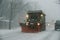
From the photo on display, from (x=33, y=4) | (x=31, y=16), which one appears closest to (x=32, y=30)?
(x=31, y=16)

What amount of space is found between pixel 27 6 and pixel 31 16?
133 feet

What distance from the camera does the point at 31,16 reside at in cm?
3275

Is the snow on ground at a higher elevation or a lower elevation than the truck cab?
lower

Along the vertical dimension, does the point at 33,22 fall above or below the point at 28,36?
above

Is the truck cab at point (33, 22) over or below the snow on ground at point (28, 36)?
over

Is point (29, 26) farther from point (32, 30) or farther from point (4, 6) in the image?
point (4, 6)

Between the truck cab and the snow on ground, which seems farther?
the truck cab

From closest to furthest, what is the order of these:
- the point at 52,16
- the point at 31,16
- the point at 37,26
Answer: the point at 37,26 < the point at 31,16 < the point at 52,16

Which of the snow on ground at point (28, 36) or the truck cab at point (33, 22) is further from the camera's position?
the truck cab at point (33, 22)

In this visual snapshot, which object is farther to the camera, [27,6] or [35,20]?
[27,6]

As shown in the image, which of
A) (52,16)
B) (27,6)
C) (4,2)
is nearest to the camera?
(4,2)

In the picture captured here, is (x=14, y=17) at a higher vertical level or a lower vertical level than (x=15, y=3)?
lower

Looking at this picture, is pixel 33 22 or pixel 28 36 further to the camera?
pixel 33 22

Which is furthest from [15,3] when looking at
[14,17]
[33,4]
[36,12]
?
[36,12]
